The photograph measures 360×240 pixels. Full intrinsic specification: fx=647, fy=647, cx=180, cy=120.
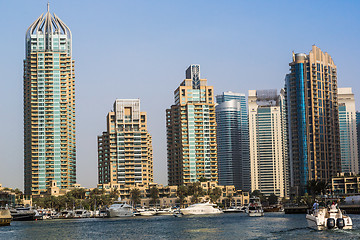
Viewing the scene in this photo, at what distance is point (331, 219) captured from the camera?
9606cm

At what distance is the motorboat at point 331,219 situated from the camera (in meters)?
95.4

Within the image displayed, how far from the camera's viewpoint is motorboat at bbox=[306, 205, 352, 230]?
313ft

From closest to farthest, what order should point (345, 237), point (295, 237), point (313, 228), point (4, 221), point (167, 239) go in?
point (345, 237) → point (295, 237) → point (313, 228) → point (167, 239) → point (4, 221)

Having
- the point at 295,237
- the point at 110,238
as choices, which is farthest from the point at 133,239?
the point at 295,237

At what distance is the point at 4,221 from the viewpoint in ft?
534

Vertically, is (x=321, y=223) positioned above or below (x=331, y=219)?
below

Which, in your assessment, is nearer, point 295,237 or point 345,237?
point 345,237

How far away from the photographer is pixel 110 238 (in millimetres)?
117250

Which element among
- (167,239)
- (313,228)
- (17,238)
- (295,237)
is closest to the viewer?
(295,237)

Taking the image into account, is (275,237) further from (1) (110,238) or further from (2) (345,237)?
(1) (110,238)

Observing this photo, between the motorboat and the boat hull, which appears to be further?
the boat hull

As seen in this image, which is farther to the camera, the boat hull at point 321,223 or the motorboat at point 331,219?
the boat hull at point 321,223

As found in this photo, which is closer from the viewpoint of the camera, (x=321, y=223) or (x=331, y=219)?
(x=331, y=219)

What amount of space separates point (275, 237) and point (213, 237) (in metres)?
15.0
